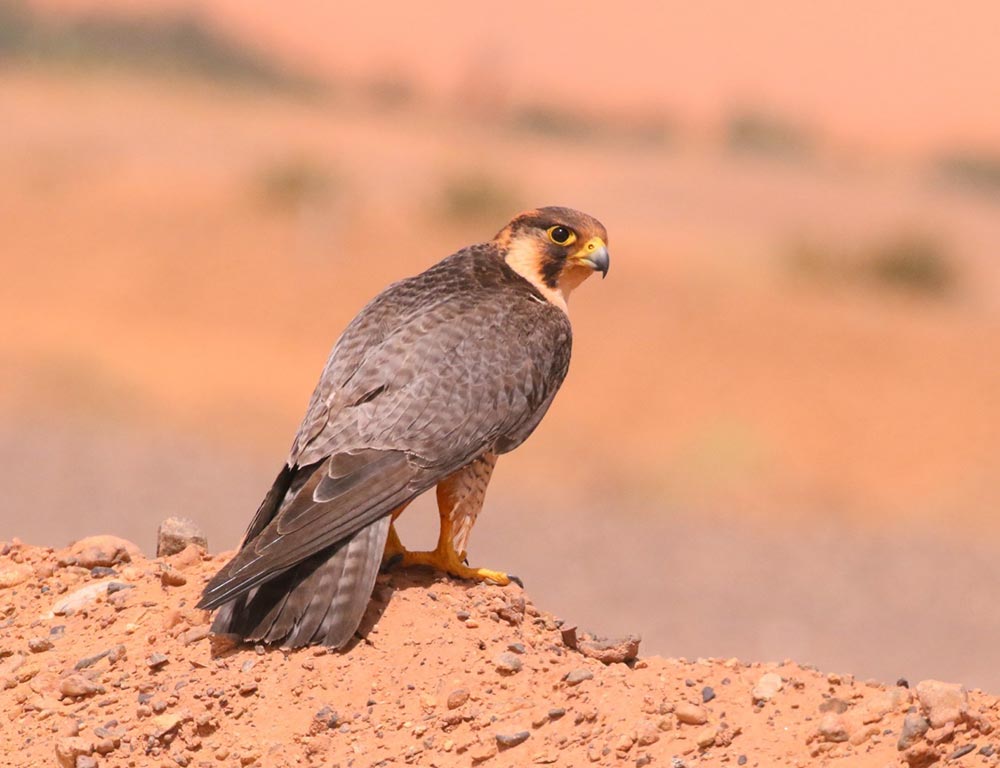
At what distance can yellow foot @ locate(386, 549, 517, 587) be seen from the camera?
5.87m

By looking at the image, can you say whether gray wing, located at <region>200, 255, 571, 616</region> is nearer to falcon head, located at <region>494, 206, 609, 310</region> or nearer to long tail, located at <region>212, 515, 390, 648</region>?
long tail, located at <region>212, 515, 390, 648</region>

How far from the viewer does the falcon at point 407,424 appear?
516 cm

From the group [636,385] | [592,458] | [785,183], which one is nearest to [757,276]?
[636,385]

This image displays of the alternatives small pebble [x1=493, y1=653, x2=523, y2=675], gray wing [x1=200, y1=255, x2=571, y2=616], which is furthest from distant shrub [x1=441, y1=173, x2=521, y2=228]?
small pebble [x1=493, y1=653, x2=523, y2=675]

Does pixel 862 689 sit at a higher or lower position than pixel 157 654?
higher

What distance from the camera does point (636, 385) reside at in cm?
2178

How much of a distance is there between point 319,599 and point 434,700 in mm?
498

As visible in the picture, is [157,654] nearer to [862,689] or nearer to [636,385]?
[862,689]

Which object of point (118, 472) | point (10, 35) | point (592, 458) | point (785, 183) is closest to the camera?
point (118, 472)

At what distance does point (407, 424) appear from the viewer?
5.45 m

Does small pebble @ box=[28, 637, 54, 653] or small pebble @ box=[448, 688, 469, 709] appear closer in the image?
small pebble @ box=[448, 688, 469, 709]

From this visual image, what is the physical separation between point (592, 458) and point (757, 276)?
378 inches

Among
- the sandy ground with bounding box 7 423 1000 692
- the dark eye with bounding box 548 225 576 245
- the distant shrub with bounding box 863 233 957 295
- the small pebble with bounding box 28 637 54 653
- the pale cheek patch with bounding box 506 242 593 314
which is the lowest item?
the small pebble with bounding box 28 637 54 653

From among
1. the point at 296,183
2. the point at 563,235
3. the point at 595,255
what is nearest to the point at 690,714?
the point at 595,255
